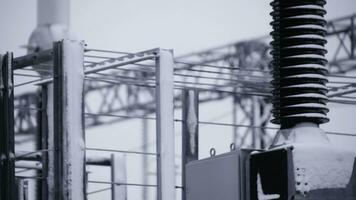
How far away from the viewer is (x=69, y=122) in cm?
682

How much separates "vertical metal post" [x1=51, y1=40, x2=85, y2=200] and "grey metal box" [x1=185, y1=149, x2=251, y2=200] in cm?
94

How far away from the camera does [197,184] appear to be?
6078mm

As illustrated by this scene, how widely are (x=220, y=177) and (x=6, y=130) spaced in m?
2.44

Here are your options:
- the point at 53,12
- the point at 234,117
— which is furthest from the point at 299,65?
the point at 234,117

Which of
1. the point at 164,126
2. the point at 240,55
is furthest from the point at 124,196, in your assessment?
the point at 240,55

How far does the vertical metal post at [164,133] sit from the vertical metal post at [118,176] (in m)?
3.01

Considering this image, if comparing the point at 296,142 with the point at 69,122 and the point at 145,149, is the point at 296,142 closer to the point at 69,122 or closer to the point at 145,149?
the point at 69,122

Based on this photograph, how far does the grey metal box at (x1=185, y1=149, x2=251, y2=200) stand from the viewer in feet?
17.7

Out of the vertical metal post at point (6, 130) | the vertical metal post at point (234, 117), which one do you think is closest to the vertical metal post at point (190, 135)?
the vertical metal post at point (6, 130)

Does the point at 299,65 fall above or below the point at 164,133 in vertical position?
above

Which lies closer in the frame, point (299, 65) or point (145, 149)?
point (299, 65)

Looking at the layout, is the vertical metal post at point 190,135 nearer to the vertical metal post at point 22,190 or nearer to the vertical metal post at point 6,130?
the vertical metal post at point 22,190

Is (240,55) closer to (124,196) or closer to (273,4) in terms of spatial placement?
(124,196)

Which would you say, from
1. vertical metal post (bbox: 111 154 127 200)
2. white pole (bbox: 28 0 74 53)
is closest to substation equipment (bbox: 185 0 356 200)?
vertical metal post (bbox: 111 154 127 200)
